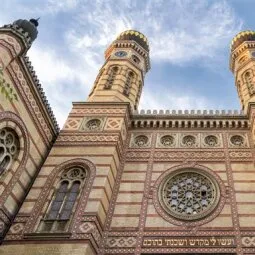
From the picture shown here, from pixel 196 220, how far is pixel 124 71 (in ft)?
25.9

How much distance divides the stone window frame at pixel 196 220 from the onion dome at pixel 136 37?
332 inches

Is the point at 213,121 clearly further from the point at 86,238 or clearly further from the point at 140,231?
the point at 86,238

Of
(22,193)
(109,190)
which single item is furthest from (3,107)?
(109,190)

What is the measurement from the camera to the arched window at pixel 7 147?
Answer: 9109mm

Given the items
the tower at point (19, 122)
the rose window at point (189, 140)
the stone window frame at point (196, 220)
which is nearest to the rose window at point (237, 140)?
the rose window at point (189, 140)

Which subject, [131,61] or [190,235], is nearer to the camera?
[190,235]

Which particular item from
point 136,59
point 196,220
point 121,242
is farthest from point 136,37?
point 121,242

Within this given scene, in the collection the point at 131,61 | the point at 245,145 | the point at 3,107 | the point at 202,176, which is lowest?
the point at 3,107

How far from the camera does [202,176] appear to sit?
10.6 meters

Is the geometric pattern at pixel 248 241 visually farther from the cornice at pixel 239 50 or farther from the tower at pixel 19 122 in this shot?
the cornice at pixel 239 50

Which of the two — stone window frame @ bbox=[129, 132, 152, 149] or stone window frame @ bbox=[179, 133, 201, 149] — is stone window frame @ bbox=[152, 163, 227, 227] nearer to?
stone window frame @ bbox=[179, 133, 201, 149]

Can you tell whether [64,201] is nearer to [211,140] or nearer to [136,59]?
[211,140]

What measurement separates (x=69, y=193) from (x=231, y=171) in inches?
194

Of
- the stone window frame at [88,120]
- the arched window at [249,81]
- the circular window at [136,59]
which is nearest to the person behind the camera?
the stone window frame at [88,120]
